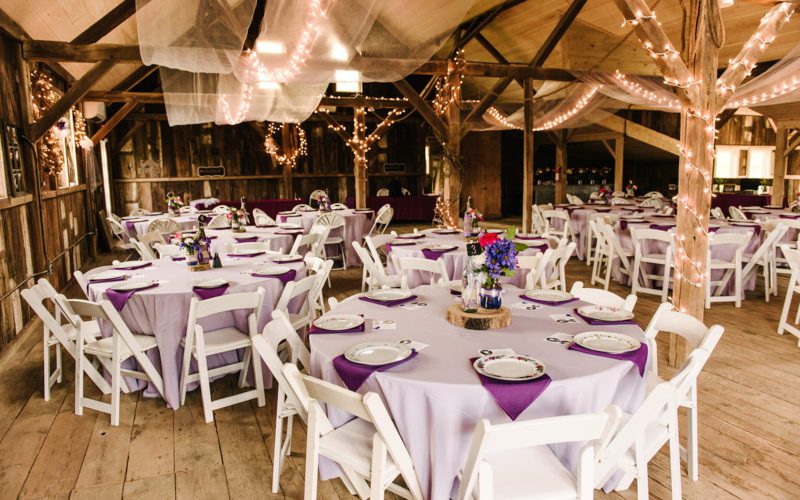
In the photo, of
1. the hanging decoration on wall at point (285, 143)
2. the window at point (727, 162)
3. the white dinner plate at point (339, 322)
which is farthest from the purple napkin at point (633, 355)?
the window at point (727, 162)

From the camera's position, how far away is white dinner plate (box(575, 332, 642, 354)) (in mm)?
2201

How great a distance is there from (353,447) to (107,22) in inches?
269

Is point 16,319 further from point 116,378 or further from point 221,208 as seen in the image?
point 221,208

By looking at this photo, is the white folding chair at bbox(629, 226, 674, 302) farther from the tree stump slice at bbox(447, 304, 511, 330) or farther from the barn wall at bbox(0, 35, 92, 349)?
the barn wall at bbox(0, 35, 92, 349)

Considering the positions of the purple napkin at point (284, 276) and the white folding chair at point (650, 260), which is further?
the white folding chair at point (650, 260)

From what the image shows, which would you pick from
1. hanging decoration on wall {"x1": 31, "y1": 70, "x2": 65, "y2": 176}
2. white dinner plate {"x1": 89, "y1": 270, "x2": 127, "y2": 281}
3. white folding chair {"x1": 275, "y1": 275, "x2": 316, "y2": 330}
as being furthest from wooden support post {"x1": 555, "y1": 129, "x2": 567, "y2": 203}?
white dinner plate {"x1": 89, "y1": 270, "x2": 127, "y2": 281}

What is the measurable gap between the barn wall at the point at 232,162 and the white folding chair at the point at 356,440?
13.4m

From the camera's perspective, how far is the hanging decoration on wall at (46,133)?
649cm

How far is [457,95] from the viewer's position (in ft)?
27.0

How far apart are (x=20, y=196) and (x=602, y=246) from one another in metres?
6.59

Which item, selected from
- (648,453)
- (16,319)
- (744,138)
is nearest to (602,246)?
(648,453)

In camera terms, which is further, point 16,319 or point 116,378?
point 16,319

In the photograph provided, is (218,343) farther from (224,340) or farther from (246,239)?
(246,239)

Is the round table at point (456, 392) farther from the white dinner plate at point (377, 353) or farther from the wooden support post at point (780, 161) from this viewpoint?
the wooden support post at point (780, 161)
